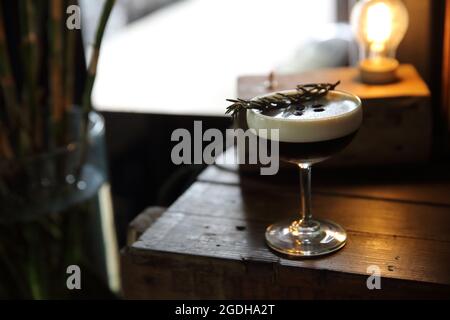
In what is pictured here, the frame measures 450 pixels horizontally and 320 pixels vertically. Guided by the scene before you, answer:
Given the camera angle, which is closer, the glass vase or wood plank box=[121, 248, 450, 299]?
wood plank box=[121, 248, 450, 299]

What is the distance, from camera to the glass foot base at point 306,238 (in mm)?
1047

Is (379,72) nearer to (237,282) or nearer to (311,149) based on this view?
(311,149)

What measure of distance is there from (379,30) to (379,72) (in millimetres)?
90

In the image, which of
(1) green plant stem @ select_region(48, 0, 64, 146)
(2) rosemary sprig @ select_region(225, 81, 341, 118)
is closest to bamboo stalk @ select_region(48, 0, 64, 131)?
(1) green plant stem @ select_region(48, 0, 64, 146)

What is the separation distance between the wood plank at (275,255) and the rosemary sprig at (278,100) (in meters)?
0.23

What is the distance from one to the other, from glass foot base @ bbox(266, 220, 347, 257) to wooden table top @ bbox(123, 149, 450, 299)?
0.02 m

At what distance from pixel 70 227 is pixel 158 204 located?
31 centimetres

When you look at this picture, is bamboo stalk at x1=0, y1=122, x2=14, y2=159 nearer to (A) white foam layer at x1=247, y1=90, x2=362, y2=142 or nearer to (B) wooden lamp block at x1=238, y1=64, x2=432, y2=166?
(B) wooden lamp block at x1=238, y1=64, x2=432, y2=166

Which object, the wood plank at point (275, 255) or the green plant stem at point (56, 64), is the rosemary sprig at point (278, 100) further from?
the green plant stem at point (56, 64)

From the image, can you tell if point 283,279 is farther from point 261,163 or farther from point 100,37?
point 100,37

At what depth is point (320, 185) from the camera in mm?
1293

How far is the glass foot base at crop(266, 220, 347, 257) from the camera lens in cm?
105

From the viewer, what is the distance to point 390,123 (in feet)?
4.21
